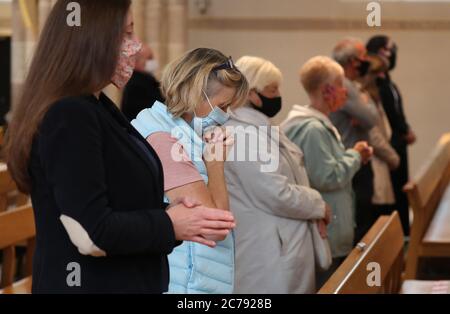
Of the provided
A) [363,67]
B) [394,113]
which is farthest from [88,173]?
[394,113]

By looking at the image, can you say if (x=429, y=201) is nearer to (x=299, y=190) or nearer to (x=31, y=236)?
(x=299, y=190)

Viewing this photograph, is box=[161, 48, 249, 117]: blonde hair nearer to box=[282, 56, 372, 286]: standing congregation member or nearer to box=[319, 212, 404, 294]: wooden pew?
box=[319, 212, 404, 294]: wooden pew

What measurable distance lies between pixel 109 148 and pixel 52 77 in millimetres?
187

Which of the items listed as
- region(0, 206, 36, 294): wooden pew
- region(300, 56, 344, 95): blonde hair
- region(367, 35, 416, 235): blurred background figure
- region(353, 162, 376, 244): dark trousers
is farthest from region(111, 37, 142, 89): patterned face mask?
region(367, 35, 416, 235): blurred background figure

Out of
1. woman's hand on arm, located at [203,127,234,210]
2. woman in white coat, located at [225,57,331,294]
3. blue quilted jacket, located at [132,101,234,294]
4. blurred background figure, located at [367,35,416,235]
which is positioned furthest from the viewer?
blurred background figure, located at [367,35,416,235]

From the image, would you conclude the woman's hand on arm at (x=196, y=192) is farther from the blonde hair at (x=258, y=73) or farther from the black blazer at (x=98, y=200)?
the blonde hair at (x=258, y=73)

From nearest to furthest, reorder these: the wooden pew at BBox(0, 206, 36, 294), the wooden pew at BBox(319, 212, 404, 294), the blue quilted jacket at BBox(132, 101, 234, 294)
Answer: the wooden pew at BBox(319, 212, 404, 294) → the blue quilted jacket at BBox(132, 101, 234, 294) → the wooden pew at BBox(0, 206, 36, 294)

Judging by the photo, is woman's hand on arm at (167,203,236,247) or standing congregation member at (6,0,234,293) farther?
woman's hand on arm at (167,203,236,247)

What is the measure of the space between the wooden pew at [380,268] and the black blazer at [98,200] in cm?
65

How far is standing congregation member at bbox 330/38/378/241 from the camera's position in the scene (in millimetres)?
5500

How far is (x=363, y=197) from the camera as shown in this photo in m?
5.68

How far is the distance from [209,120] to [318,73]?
212 centimetres

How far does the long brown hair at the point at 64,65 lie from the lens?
1.93 metres
